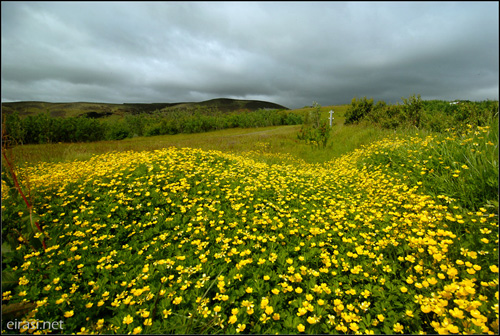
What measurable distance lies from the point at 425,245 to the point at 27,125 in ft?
95.7

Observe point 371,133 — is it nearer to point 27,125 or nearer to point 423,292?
point 423,292

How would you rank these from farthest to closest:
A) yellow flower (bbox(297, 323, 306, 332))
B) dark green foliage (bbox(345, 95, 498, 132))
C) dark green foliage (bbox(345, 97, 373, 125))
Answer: dark green foliage (bbox(345, 97, 373, 125)) < dark green foliage (bbox(345, 95, 498, 132)) < yellow flower (bbox(297, 323, 306, 332))

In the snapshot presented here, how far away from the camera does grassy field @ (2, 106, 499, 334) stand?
2135 mm

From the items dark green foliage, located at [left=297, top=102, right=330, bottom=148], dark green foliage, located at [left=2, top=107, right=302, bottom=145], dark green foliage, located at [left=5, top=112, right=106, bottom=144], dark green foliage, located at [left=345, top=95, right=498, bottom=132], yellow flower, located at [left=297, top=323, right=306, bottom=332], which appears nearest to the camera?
yellow flower, located at [left=297, top=323, right=306, bottom=332]

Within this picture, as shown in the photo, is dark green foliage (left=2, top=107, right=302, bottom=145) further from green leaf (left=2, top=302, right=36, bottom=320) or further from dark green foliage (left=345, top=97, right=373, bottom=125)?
dark green foliage (left=345, top=97, right=373, bottom=125)

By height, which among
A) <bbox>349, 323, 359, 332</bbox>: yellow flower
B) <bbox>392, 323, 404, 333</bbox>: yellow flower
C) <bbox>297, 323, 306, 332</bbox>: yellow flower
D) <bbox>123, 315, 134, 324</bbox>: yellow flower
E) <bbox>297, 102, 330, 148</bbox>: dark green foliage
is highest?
<bbox>297, 102, 330, 148</bbox>: dark green foliage

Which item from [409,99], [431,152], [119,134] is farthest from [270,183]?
[119,134]

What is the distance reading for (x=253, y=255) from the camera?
301cm

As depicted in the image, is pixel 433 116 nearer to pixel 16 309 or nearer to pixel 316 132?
pixel 316 132

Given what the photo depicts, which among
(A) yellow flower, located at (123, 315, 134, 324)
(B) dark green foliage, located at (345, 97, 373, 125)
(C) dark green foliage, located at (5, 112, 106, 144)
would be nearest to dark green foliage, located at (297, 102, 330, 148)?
(B) dark green foliage, located at (345, 97, 373, 125)

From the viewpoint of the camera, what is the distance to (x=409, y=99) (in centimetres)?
1407

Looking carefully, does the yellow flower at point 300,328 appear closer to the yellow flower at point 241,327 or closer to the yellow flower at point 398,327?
the yellow flower at point 241,327

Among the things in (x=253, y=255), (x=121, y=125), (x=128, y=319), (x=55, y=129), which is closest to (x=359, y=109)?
(x=253, y=255)

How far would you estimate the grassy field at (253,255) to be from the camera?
213cm
